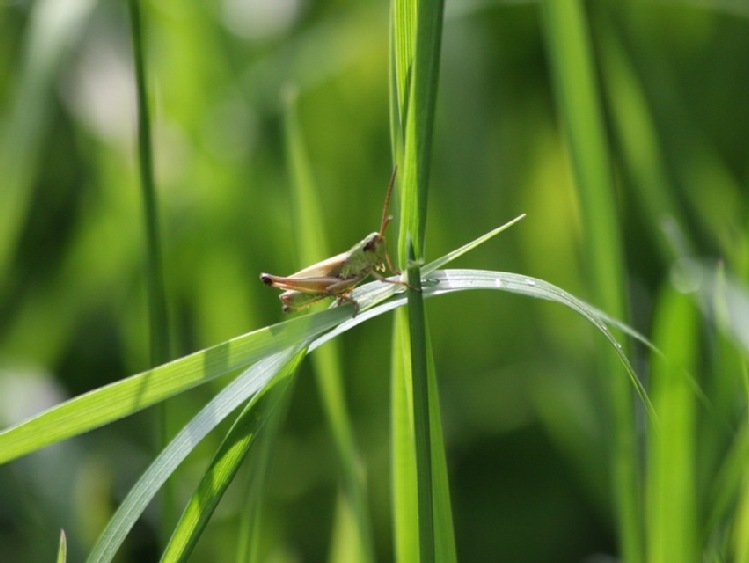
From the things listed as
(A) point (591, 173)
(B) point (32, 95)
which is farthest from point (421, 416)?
(B) point (32, 95)

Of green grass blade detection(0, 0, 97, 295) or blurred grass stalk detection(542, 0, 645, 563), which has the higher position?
green grass blade detection(0, 0, 97, 295)

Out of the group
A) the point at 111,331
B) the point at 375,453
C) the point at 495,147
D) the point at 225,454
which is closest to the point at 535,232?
the point at 495,147

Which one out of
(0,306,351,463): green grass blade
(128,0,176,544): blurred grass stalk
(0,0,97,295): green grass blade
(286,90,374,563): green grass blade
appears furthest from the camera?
(0,0,97,295): green grass blade

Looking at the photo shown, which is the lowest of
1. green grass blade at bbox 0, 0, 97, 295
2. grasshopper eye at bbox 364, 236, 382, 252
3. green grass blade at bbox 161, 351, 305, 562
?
green grass blade at bbox 161, 351, 305, 562

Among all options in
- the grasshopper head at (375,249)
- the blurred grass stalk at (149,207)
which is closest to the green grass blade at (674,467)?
the grasshopper head at (375,249)

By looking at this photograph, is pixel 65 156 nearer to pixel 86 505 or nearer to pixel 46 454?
pixel 46 454

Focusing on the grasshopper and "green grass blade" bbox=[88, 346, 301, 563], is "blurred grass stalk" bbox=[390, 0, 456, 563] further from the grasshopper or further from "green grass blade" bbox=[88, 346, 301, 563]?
the grasshopper

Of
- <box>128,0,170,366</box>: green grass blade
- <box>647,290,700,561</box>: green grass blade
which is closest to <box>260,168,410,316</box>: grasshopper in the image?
<box>128,0,170,366</box>: green grass blade
